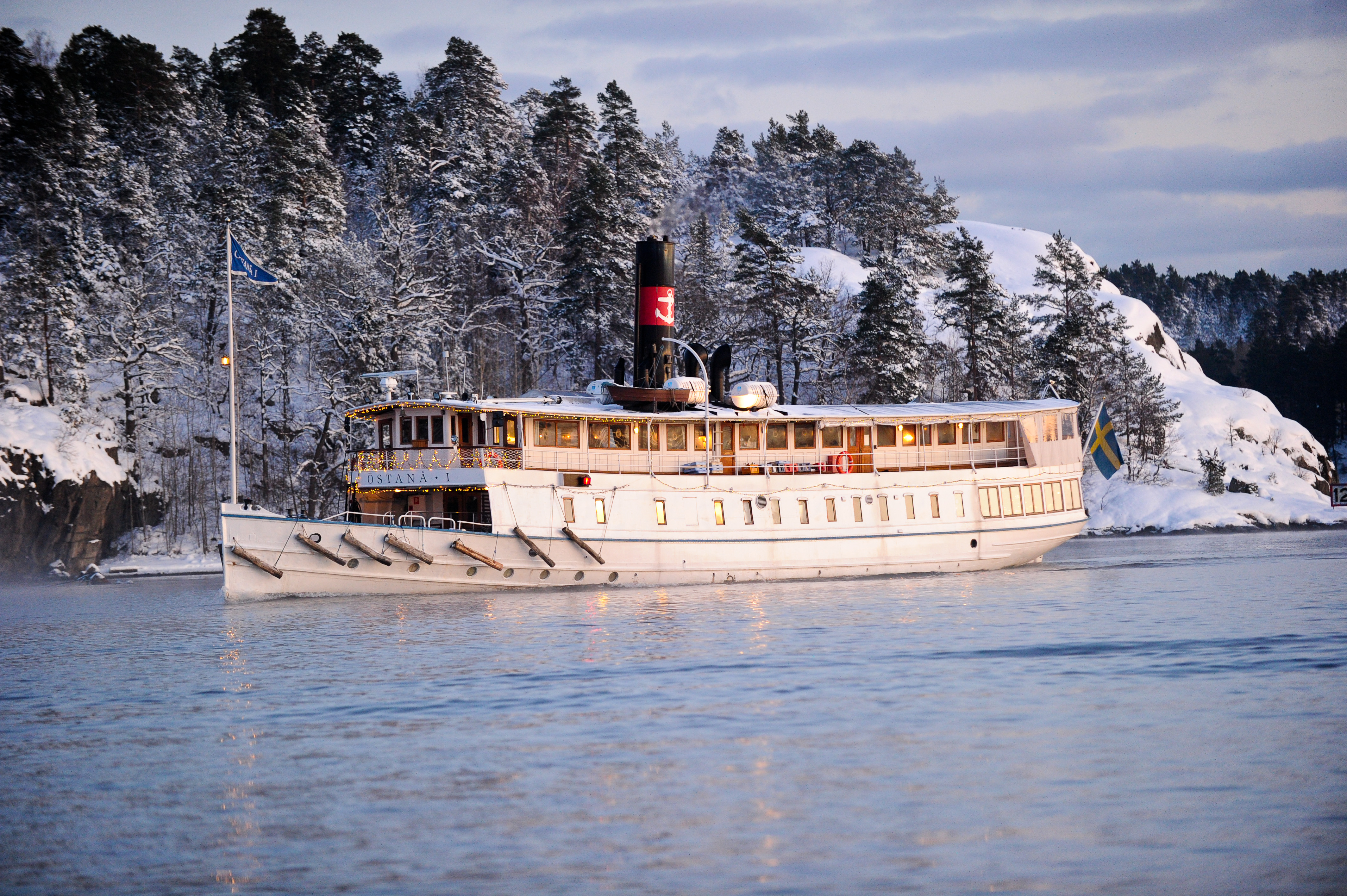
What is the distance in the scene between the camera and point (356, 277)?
70688 mm

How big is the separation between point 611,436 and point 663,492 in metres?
2.69

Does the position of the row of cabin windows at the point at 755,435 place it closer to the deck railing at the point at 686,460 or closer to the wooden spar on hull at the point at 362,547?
the deck railing at the point at 686,460

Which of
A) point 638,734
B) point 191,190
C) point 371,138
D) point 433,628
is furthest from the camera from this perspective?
point 371,138

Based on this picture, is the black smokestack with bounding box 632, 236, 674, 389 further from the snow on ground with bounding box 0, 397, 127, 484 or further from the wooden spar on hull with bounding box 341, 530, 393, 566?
the snow on ground with bounding box 0, 397, 127, 484

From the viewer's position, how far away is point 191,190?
88812 millimetres

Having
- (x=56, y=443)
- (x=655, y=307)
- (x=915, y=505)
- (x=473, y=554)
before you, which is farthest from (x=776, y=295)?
(x=473, y=554)

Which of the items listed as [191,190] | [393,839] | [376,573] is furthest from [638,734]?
[191,190]

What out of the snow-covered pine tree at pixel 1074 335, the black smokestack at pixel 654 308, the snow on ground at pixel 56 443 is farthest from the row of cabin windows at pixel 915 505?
the snow on ground at pixel 56 443

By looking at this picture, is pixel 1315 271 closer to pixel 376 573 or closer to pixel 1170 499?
pixel 1170 499

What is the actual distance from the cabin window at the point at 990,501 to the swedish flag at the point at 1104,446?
4.01 meters

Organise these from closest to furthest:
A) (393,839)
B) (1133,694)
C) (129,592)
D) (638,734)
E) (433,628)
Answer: (393,839) < (638,734) < (1133,694) < (433,628) < (129,592)

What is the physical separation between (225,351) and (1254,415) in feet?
260

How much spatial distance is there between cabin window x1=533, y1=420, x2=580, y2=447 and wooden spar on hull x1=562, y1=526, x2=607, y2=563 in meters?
3.02

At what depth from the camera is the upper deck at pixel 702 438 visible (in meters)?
36.9
